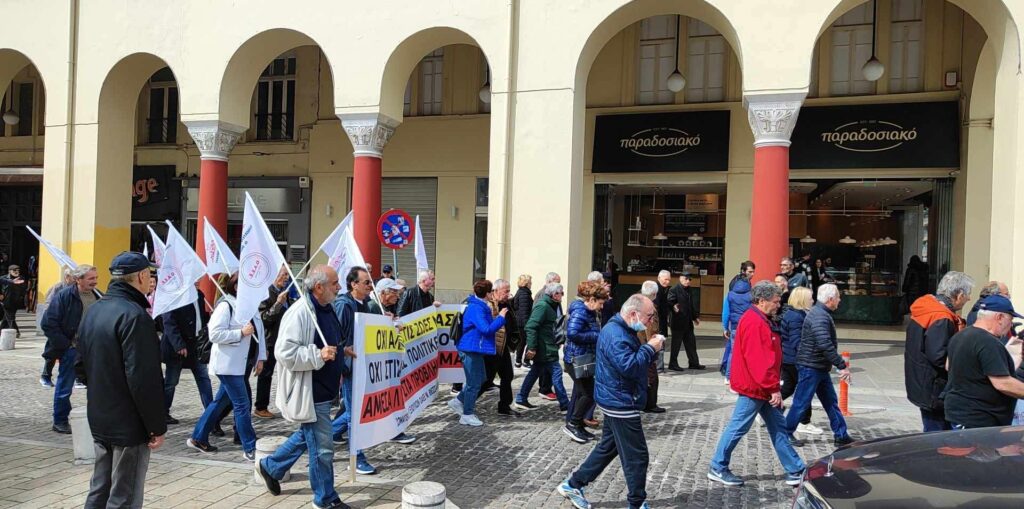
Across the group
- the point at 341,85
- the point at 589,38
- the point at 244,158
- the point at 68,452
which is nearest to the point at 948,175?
the point at 589,38

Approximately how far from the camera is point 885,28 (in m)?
15.6

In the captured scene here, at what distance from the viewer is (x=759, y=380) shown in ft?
18.7

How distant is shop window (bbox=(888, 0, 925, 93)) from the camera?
50.5 ft

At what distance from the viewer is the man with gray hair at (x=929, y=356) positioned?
18.2 ft

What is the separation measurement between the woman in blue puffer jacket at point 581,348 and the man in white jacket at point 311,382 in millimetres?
2712

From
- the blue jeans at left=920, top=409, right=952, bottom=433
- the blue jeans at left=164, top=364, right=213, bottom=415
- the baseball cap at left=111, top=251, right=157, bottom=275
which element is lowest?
the blue jeans at left=164, top=364, right=213, bottom=415

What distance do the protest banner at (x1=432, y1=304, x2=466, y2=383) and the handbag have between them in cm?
173

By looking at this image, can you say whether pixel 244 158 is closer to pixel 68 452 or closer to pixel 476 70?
pixel 476 70

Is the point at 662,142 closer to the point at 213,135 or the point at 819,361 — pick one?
the point at 213,135

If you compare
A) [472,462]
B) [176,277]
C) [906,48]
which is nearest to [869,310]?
[906,48]

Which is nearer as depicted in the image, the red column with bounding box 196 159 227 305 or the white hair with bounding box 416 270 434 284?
the white hair with bounding box 416 270 434 284

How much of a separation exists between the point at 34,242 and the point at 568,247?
21584 mm

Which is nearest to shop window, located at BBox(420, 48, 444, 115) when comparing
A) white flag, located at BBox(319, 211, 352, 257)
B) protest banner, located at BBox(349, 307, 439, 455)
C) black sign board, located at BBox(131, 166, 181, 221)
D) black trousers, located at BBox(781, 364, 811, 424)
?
black sign board, located at BBox(131, 166, 181, 221)

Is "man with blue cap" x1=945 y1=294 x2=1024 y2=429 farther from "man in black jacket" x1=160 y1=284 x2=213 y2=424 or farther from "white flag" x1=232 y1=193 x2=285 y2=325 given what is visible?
"man in black jacket" x1=160 y1=284 x2=213 y2=424
